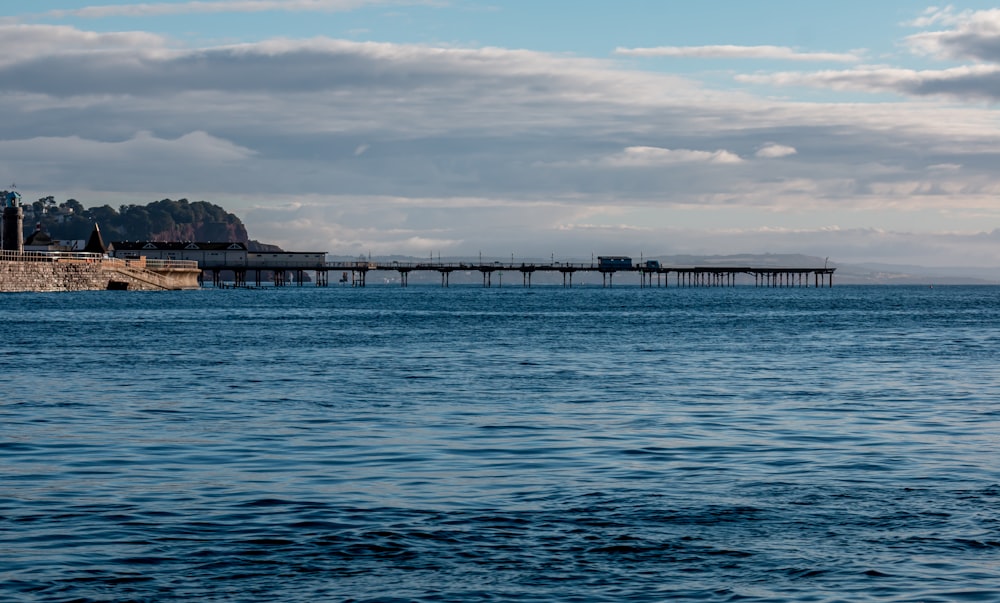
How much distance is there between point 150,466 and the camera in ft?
66.7

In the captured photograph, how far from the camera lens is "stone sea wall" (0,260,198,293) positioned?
132 meters

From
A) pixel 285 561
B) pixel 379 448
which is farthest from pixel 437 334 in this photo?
pixel 285 561

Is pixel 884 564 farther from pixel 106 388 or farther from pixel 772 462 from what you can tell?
pixel 106 388

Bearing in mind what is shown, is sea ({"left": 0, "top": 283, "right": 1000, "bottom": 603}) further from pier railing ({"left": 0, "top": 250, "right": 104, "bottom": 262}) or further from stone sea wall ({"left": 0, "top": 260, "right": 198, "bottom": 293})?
pier railing ({"left": 0, "top": 250, "right": 104, "bottom": 262})

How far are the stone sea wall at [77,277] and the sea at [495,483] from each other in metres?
95.6

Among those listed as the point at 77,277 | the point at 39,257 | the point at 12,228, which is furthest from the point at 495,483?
the point at 12,228

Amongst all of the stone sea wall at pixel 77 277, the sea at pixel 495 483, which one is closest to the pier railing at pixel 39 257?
the stone sea wall at pixel 77 277

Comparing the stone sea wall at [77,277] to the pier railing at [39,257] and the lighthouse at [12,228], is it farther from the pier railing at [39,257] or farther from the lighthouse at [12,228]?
the lighthouse at [12,228]

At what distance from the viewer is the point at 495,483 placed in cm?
1883

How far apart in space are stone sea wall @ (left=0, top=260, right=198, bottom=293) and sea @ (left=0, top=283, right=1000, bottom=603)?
95551 mm

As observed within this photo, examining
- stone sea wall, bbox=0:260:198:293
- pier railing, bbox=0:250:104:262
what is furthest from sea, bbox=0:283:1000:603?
pier railing, bbox=0:250:104:262

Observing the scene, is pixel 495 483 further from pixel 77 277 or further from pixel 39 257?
pixel 77 277

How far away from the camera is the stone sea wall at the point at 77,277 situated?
132 meters

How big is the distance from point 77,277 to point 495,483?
136m
